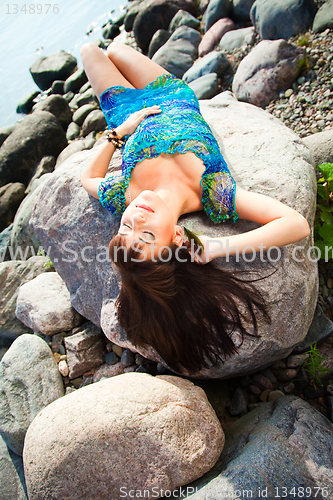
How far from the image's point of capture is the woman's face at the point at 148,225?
2.50 m

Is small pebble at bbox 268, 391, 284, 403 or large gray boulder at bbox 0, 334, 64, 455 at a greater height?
large gray boulder at bbox 0, 334, 64, 455

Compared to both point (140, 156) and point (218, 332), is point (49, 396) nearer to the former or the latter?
point (218, 332)

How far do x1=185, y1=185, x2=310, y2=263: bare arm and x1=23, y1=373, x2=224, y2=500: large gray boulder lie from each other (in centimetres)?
124

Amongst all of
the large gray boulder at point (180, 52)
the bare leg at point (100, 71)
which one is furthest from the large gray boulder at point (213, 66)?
the bare leg at point (100, 71)

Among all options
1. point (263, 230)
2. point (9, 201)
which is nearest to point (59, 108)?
point (9, 201)

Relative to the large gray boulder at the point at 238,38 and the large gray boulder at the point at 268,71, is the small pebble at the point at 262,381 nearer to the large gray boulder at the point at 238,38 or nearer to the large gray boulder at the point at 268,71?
the large gray boulder at the point at 268,71

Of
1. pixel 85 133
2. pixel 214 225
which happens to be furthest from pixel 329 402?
pixel 85 133

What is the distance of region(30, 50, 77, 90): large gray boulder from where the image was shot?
1031 cm

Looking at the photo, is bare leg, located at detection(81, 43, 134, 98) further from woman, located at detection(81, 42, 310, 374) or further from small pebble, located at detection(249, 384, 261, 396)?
small pebble, located at detection(249, 384, 261, 396)

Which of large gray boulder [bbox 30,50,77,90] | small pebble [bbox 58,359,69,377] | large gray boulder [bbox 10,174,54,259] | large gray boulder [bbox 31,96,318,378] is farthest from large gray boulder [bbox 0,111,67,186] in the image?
small pebble [bbox 58,359,69,377]

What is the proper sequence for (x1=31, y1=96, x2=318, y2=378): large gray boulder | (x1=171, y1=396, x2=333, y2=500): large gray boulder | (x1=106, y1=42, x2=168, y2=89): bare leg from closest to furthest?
1. (x1=171, y1=396, x2=333, y2=500): large gray boulder
2. (x1=31, y1=96, x2=318, y2=378): large gray boulder
3. (x1=106, y1=42, x2=168, y2=89): bare leg

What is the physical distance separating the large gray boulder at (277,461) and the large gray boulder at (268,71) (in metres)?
4.94

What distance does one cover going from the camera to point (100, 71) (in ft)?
13.7

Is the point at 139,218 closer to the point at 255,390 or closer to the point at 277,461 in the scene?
the point at 277,461
